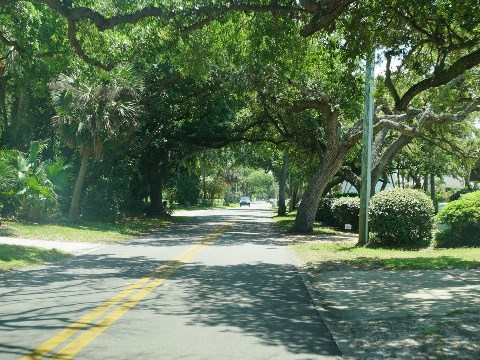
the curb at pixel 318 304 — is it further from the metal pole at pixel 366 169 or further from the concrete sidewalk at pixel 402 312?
the metal pole at pixel 366 169

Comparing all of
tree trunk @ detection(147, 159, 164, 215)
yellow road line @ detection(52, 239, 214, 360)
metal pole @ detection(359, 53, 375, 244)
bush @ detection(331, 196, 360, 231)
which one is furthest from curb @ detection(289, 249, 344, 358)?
tree trunk @ detection(147, 159, 164, 215)

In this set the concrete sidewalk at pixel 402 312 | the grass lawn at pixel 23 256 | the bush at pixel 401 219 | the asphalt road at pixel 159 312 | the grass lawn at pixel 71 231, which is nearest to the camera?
the asphalt road at pixel 159 312

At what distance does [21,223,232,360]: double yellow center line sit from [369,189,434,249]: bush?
8459mm

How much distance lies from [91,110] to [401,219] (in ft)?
47.3

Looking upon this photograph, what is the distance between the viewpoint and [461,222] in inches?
687

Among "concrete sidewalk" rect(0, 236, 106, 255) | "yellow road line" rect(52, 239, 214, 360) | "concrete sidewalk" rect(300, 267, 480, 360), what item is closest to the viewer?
"yellow road line" rect(52, 239, 214, 360)

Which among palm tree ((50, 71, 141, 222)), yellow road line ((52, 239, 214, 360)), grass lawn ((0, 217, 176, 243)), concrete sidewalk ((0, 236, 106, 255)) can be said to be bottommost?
yellow road line ((52, 239, 214, 360))

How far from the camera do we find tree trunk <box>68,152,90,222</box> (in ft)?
84.4

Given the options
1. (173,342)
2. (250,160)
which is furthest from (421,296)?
(250,160)

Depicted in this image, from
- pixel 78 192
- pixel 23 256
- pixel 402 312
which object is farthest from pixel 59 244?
pixel 402 312

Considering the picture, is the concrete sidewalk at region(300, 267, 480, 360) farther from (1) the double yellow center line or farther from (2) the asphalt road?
(1) the double yellow center line

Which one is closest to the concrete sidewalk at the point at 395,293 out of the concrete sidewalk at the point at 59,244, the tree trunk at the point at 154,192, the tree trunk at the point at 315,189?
the concrete sidewalk at the point at 59,244

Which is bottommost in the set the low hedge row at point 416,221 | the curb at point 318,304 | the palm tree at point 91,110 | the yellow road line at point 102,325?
the yellow road line at point 102,325

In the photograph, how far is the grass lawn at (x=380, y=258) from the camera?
13.2 meters
